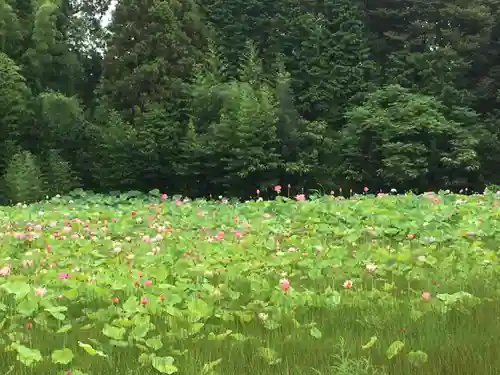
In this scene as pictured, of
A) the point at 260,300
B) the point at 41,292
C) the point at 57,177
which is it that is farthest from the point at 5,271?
→ the point at 57,177

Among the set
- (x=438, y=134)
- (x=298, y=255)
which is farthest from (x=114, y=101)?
(x=298, y=255)

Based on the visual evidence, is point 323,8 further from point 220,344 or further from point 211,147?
point 220,344

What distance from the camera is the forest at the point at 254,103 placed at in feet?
65.8

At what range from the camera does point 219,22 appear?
83.0 feet

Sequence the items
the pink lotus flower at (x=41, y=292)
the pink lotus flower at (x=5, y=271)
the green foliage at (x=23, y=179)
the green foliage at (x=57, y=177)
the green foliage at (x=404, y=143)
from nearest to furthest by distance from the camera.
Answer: the pink lotus flower at (x=41, y=292)
the pink lotus flower at (x=5, y=271)
the green foliage at (x=23, y=179)
the green foliage at (x=404, y=143)
the green foliage at (x=57, y=177)

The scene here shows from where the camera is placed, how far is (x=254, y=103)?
19734 mm

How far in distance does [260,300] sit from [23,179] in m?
17.0

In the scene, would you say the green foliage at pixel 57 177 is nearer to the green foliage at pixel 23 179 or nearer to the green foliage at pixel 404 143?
the green foliage at pixel 23 179

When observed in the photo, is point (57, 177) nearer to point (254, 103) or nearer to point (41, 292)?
point (254, 103)

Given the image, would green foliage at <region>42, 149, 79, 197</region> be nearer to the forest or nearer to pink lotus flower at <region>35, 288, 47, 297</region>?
the forest

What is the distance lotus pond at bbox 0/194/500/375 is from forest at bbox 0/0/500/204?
12.4 m

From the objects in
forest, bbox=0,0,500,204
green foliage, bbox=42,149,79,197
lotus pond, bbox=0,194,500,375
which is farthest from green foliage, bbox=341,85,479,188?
lotus pond, bbox=0,194,500,375

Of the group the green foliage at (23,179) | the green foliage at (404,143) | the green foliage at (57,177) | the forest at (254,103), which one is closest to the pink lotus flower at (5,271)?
the forest at (254,103)

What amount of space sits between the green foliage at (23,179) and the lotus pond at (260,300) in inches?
486
